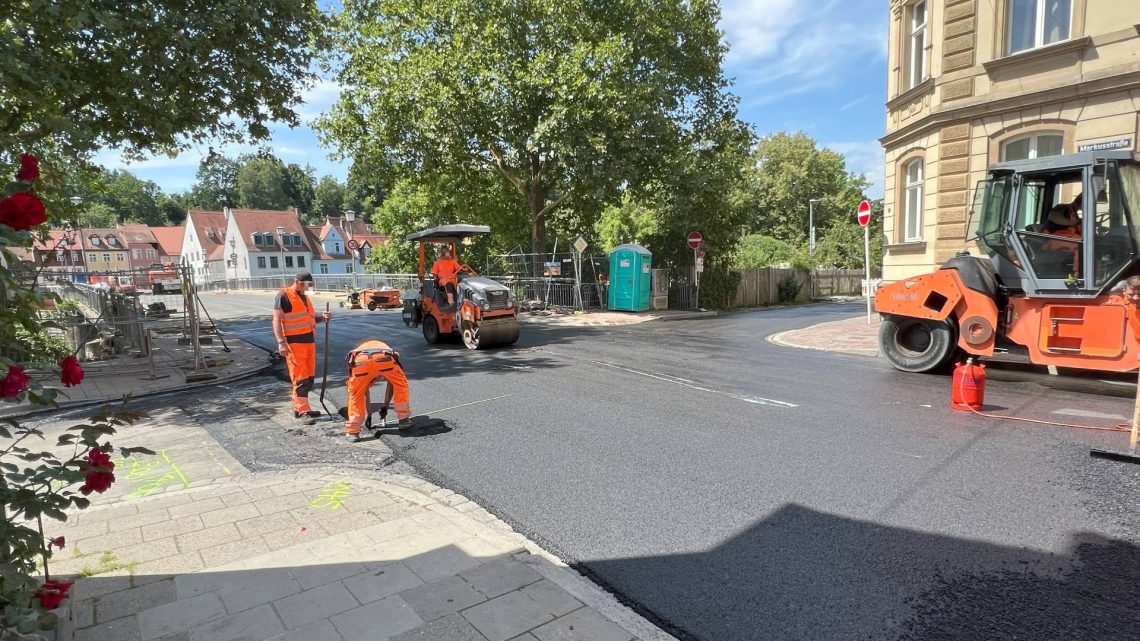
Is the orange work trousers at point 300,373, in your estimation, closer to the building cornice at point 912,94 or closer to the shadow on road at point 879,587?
the shadow on road at point 879,587

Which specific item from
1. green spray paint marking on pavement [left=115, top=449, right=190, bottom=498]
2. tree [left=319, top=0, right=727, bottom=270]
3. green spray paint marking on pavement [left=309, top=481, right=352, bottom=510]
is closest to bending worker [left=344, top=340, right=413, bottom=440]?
green spray paint marking on pavement [left=309, top=481, right=352, bottom=510]

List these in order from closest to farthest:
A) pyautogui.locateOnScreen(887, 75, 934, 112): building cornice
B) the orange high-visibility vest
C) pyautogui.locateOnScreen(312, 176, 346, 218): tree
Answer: the orange high-visibility vest
pyautogui.locateOnScreen(887, 75, 934, 112): building cornice
pyautogui.locateOnScreen(312, 176, 346, 218): tree

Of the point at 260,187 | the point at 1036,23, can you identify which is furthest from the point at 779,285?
the point at 260,187

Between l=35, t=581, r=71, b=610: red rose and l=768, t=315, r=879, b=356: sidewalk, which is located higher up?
l=35, t=581, r=71, b=610: red rose

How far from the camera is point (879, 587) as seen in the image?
3055 mm

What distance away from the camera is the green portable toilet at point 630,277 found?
67.6 feet

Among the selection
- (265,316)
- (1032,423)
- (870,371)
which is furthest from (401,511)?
(265,316)

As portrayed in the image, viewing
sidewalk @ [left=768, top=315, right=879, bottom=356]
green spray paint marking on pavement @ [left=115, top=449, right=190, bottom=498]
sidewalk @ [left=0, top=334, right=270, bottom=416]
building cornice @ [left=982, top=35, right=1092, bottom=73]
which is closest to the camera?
green spray paint marking on pavement @ [left=115, top=449, right=190, bottom=498]

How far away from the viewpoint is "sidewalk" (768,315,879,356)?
11447mm

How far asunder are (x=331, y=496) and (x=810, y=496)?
3484 millimetres

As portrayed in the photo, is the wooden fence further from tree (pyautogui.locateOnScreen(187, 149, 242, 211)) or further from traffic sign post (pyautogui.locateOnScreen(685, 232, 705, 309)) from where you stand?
tree (pyautogui.locateOnScreen(187, 149, 242, 211))

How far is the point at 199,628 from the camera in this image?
2766mm

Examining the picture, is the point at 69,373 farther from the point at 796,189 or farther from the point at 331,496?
the point at 796,189

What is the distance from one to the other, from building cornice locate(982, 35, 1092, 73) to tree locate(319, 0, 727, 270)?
9179mm
